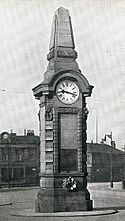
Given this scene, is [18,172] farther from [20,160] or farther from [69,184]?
[69,184]

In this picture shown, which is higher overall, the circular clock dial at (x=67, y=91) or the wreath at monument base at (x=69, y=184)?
the circular clock dial at (x=67, y=91)

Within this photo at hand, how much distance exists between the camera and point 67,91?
21.7 metres

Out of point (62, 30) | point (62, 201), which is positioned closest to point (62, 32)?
point (62, 30)

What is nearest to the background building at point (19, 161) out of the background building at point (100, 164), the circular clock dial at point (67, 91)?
the background building at point (100, 164)

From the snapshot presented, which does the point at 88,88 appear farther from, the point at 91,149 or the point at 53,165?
the point at 91,149

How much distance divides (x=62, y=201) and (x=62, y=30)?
7759 mm

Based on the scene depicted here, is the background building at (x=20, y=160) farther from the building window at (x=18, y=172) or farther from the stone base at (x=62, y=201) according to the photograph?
the stone base at (x=62, y=201)

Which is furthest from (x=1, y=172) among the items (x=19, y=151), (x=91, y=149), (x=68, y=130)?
(x=68, y=130)

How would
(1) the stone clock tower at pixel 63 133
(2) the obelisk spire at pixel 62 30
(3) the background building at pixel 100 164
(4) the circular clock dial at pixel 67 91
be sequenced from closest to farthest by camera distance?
(1) the stone clock tower at pixel 63 133, (4) the circular clock dial at pixel 67 91, (2) the obelisk spire at pixel 62 30, (3) the background building at pixel 100 164

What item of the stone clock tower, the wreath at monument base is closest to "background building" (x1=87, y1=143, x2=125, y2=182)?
the stone clock tower

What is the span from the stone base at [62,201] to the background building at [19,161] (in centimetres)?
Result: 4079

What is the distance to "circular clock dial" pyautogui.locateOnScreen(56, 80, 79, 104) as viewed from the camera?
21.6 metres

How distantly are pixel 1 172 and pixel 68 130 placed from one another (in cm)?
4246

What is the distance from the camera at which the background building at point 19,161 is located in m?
62.9
